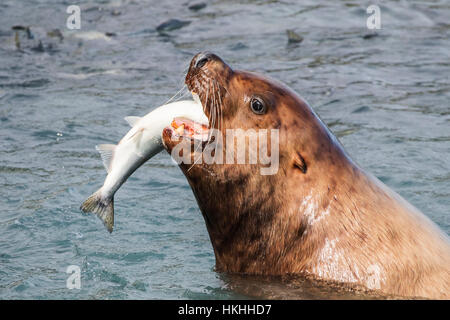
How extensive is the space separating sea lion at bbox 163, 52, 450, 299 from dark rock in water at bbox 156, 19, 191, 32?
7.76 m

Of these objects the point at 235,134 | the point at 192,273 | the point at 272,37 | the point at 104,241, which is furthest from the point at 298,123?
the point at 272,37

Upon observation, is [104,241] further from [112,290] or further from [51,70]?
[51,70]

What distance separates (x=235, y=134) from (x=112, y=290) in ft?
3.78

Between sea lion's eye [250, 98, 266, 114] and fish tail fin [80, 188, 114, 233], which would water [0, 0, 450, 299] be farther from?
sea lion's eye [250, 98, 266, 114]

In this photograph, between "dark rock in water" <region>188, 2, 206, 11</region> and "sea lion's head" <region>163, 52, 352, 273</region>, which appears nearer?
"sea lion's head" <region>163, 52, 352, 273</region>

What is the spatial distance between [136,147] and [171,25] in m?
7.75

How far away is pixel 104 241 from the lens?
5.70m

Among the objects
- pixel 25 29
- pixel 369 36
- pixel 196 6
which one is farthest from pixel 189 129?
pixel 196 6

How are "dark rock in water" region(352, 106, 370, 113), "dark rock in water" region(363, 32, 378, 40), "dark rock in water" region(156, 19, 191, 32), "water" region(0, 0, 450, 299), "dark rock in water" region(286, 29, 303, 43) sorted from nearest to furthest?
"water" region(0, 0, 450, 299), "dark rock in water" region(352, 106, 370, 113), "dark rock in water" region(286, 29, 303, 43), "dark rock in water" region(363, 32, 378, 40), "dark rock in water" region(156, 19, 191, 32)

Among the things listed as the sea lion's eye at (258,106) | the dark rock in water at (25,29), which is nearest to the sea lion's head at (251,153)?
the sea lion's eye at (258,106)

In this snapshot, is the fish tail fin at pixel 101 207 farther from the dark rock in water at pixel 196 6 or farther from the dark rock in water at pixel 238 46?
the dark rock in water at pixel 196 6

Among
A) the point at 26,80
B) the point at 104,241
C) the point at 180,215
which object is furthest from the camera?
the point at 26,80

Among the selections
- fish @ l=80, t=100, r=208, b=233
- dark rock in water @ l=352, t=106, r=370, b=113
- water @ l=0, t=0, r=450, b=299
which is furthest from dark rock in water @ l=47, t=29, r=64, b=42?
fish @ l=80, t=100, r=208, b=233

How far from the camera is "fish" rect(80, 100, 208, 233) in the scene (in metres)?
4.30
